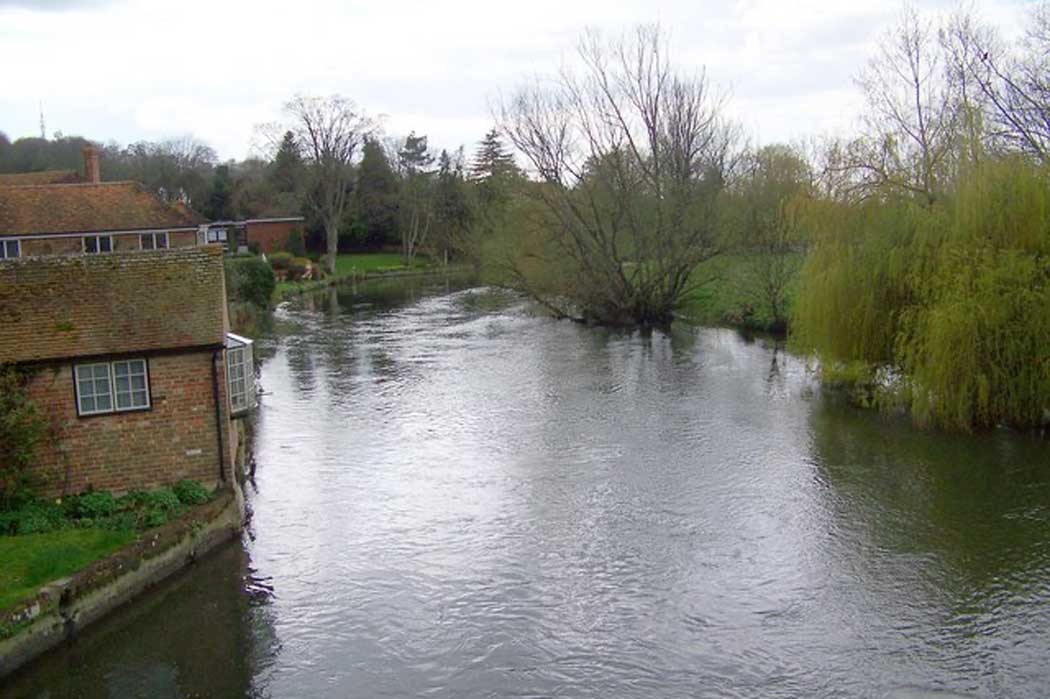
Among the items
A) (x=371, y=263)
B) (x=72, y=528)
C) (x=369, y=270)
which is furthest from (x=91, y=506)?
(x=371, y=263)

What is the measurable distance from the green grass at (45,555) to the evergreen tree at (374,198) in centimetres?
6245

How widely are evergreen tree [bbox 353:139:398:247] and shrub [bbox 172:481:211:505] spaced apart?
2390 inches

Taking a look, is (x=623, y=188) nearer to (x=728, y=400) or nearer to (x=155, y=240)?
(x=728, y=400)

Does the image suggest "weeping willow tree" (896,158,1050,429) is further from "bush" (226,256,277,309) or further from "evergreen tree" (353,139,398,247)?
"evergreen tree" (353,139,398,247)

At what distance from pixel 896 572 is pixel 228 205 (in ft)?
216

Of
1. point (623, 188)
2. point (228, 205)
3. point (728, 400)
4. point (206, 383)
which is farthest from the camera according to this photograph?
point (228, 205)

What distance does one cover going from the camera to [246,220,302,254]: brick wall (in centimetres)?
6906

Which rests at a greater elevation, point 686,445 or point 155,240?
point 155,240

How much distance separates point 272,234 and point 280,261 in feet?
26.1

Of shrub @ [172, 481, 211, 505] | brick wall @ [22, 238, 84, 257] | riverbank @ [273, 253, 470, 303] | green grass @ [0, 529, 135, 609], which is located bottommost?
green grass @ [0, 529, 135, 609]

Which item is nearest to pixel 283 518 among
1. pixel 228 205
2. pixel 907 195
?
pixel 907 195

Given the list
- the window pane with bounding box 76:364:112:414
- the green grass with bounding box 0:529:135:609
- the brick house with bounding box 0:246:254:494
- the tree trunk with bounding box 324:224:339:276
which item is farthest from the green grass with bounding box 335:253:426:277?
the green grass with bounding box 0:529:135:609

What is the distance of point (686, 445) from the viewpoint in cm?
1961

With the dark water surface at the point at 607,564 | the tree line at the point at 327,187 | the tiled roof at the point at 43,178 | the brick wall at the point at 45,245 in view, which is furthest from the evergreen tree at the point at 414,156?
the dark water surface at the point at 607,564
